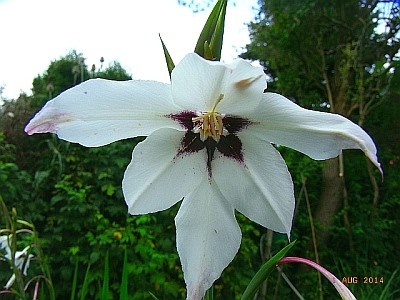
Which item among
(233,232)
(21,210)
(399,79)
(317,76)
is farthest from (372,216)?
(233,232)

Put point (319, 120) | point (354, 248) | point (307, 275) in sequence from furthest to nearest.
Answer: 1. point (354, 248)
2. point (307, 275)
3. point (319, 120)

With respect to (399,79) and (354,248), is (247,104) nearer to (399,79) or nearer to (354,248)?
(399,79)

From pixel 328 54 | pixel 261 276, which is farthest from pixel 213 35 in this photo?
pixel 328 54
